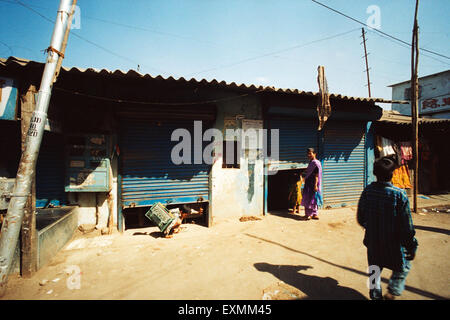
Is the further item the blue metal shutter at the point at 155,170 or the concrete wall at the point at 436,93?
the concrete wall at the point at 436,93

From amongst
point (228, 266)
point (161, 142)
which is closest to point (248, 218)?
point (228, 266)

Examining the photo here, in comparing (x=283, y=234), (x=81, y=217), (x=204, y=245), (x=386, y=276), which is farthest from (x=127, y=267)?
(x=386, y=276)

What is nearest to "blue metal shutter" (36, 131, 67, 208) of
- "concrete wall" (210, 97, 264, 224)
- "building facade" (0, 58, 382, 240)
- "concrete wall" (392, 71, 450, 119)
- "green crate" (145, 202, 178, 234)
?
"building facade" (0, 58, 382, 240)

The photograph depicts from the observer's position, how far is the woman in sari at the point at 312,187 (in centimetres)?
632

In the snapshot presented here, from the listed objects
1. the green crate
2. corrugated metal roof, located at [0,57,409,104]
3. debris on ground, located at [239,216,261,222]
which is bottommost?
debris on ground, located at [239,216,261,222]

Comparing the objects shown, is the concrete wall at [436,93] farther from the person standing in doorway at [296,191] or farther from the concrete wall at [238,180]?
the concrete wall at [238,180]

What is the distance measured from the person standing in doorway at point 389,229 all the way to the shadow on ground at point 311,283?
1.34 ft

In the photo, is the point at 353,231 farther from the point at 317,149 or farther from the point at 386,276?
the point at 317,149

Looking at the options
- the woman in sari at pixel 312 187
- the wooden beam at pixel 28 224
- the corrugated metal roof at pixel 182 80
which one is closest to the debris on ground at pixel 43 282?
the wooden beam at pixel 28 224

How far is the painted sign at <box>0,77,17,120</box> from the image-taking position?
139 inches

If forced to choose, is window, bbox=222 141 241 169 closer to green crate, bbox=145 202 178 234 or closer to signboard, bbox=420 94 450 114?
green crate, bbox=145 202 178 234

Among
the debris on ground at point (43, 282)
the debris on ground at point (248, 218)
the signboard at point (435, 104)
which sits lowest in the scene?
the debris on ground at point (43, 282)

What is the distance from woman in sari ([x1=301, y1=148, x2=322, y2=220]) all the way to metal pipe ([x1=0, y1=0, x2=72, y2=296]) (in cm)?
634

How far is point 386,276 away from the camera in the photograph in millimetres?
3416
